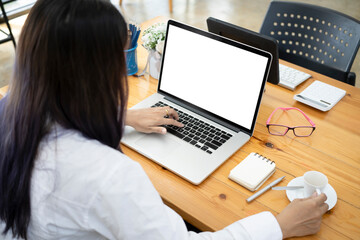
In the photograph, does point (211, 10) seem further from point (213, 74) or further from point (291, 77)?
point (213, 74)

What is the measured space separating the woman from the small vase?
2.10ft

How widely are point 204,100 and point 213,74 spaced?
9cm

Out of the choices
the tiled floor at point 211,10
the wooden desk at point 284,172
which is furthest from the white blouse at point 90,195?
the tiled floor at point 211,10

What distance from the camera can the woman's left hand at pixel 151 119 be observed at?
115 centimetres

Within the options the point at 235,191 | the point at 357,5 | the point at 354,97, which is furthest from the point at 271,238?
the point at 357,5

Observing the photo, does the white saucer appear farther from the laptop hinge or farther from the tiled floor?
the tiled floor

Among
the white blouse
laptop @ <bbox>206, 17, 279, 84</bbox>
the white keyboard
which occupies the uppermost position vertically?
laptop @ <bbox>206, 17, 279, 84</bbox>

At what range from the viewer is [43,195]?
734 mm

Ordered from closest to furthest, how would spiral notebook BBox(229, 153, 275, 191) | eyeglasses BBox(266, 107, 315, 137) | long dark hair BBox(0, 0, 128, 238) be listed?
long dark hair BBox(0, 0, 128, 238) < spiral notebook BBox(229, 153, 275, 191) < eyeglasses BBox(266, 107, 315, 137)

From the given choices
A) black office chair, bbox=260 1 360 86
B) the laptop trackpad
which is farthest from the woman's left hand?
black office chair, bbox=260 1 360 86

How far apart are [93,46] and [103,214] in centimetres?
32

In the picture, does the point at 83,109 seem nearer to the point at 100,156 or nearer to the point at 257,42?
the point at 100,156

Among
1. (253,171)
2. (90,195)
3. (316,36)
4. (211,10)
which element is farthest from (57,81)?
(211,10)

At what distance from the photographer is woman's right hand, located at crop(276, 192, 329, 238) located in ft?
2.91
